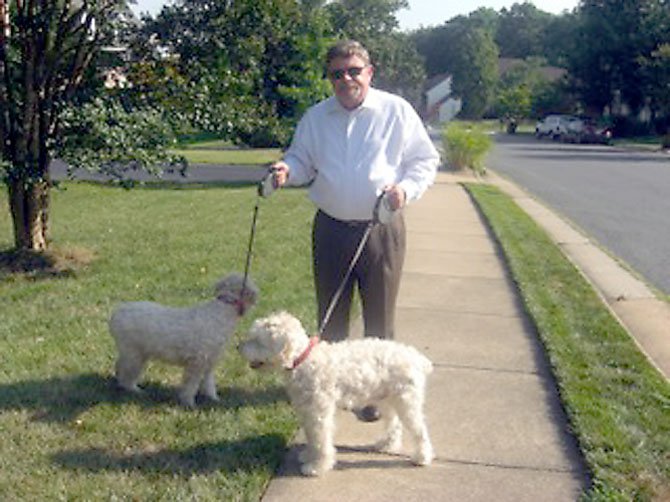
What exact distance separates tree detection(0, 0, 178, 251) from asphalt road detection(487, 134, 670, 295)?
6879mm

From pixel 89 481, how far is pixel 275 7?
918 centimetres

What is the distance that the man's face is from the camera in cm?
417

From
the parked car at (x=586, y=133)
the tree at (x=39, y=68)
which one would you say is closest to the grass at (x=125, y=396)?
the tree at (x=39, y=68)

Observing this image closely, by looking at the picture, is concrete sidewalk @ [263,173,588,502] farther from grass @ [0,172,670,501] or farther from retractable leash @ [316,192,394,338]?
retractable leash @ [316,192,394,338]

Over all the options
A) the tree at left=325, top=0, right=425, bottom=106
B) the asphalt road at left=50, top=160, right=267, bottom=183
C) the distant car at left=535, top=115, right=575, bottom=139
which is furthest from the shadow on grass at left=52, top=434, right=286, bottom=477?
the distant car at left=535, top=115, right=575, bottom=139

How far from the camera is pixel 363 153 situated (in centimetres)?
433

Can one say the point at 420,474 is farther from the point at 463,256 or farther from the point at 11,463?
the point at 463,256

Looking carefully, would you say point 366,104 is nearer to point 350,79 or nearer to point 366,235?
point 350,79

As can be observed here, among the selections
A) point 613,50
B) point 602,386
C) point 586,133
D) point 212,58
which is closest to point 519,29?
point 613,50

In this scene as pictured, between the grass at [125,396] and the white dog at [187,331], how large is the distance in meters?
0.27

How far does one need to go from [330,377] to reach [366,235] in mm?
845

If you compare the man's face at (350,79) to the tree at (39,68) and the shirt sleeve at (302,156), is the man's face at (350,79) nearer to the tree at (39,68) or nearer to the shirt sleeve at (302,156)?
the shirt sleeve at (302,156)

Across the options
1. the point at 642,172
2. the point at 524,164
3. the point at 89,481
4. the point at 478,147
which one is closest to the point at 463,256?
the point at 89,481

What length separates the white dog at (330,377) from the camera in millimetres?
3936
